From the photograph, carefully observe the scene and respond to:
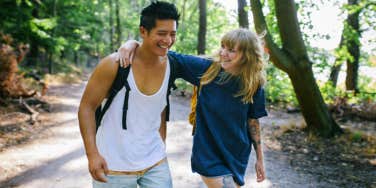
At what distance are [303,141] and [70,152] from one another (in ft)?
16.3

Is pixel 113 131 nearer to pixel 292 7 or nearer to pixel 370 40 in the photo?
pixel 292 7

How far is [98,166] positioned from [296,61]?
6.77m

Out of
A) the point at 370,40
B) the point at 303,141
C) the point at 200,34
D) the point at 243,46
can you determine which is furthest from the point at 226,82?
the point at 200,34

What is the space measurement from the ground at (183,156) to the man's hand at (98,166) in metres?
3.49

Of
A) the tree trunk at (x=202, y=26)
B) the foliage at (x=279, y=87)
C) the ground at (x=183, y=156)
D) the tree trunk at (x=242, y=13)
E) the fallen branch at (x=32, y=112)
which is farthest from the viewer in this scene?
the tree trunk at (x=202, y=26)

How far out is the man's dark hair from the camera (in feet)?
8.42

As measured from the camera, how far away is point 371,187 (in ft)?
18.9

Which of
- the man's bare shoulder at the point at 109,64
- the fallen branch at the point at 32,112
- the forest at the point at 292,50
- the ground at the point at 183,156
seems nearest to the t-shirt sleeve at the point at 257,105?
the man's bare shoulder at the point at 109,64

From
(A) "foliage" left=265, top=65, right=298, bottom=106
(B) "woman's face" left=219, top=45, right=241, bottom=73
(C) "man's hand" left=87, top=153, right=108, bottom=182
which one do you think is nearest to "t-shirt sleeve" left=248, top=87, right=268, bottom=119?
(B) "woman's face" left=219, top=45, right=241, bottom=73

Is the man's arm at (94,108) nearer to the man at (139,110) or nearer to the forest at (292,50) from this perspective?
the man at (139,110)

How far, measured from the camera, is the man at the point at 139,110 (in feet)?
7.93

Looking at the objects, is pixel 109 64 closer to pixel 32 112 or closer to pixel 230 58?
pixel 230 58

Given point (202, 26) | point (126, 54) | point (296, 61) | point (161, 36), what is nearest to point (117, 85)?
point (126, 54)

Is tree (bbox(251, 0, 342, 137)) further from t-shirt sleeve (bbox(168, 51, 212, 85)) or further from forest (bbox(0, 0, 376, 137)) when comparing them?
t-shirt sleeve (bbox(168, 51, 212, 85))
